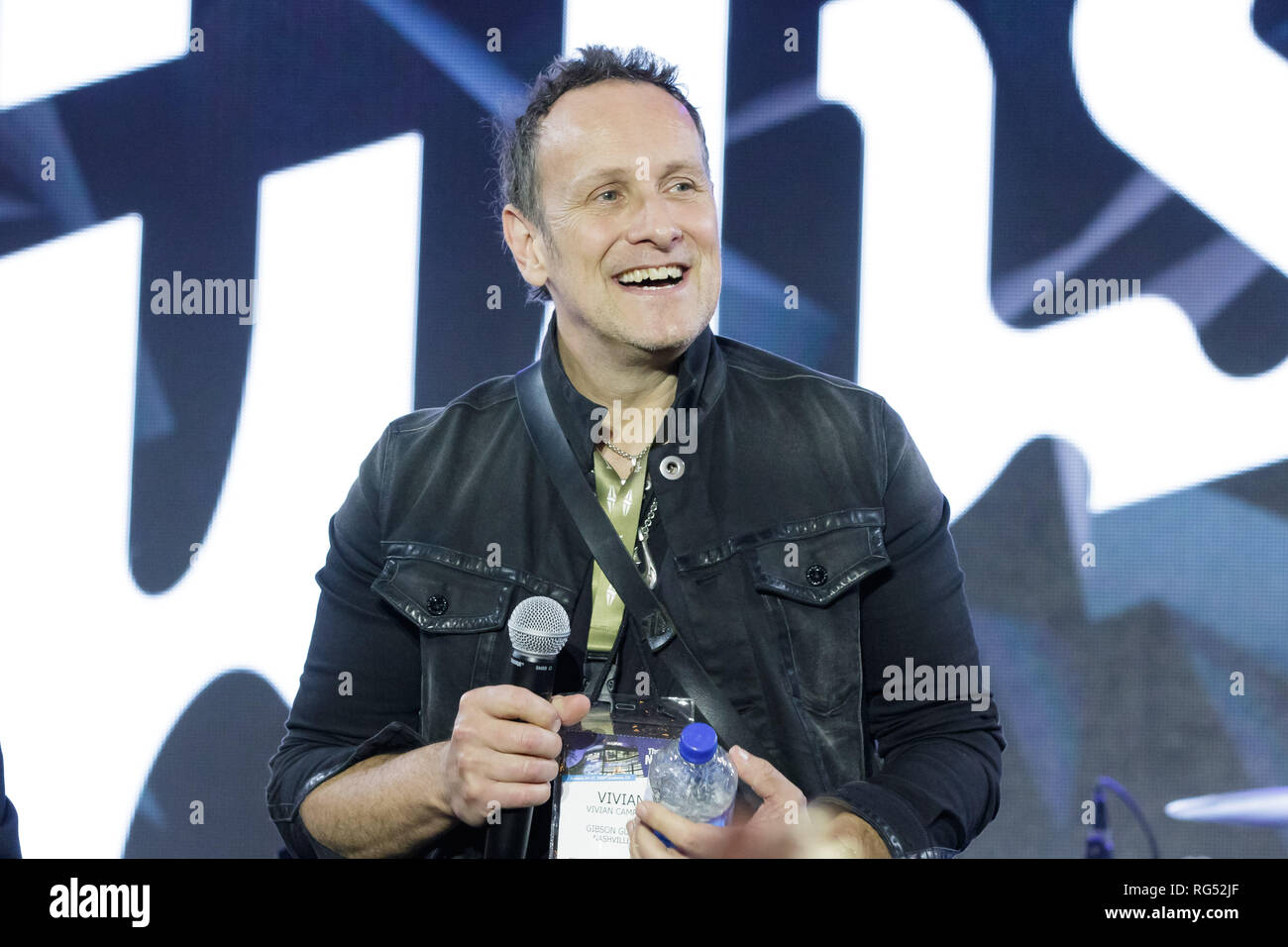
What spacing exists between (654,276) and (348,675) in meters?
0.90

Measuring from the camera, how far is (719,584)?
1.96m

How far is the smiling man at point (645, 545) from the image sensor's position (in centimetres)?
190

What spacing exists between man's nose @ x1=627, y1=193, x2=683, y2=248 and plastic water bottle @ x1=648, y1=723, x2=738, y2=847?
893 mm

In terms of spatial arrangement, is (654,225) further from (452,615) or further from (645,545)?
(452,615)

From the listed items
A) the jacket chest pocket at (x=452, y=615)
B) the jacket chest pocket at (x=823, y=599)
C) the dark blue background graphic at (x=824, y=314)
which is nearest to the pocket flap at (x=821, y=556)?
the jacket chest pocket at (x=823, y=599)

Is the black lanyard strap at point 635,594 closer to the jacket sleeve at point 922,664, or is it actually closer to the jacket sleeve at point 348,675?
the jacket sleeve at point 922,664

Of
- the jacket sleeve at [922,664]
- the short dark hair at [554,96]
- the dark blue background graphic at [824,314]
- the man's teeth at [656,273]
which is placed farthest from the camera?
the dark blue background graphic at [824,314]

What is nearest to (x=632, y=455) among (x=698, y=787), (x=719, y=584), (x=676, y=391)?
(x=676, y=391)

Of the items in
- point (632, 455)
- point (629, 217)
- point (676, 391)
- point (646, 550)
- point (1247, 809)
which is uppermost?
point (629, 217)

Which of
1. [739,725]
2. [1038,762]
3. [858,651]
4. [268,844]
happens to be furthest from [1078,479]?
[268,844]

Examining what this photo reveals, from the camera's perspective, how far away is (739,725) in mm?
1831

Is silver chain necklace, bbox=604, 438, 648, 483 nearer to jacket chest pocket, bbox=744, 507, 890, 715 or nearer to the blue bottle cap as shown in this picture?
jacket chest pocket, bbox=744, 507, 890, 715

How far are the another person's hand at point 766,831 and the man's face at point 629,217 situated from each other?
790mm
